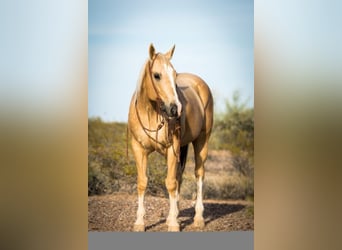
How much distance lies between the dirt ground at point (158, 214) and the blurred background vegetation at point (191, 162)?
0.49ft

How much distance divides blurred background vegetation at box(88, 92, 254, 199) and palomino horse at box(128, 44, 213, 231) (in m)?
1.06

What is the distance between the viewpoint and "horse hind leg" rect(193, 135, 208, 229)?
711 cm

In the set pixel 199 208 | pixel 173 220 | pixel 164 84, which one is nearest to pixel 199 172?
pixel 199 208

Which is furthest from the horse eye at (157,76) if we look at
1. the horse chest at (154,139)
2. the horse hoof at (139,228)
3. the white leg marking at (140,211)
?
the horse hoof at (139,228)

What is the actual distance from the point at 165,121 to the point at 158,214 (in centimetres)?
178

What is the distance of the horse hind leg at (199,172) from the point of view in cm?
711

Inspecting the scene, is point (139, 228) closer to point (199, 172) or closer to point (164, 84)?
A: point (199, 172)

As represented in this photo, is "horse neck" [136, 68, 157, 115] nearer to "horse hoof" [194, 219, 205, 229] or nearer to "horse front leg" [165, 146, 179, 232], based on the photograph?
"horse front leg" [165, 146, 179, 232]

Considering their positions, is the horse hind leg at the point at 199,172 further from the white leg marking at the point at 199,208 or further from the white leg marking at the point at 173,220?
the white leg marking at the point at 173,220
